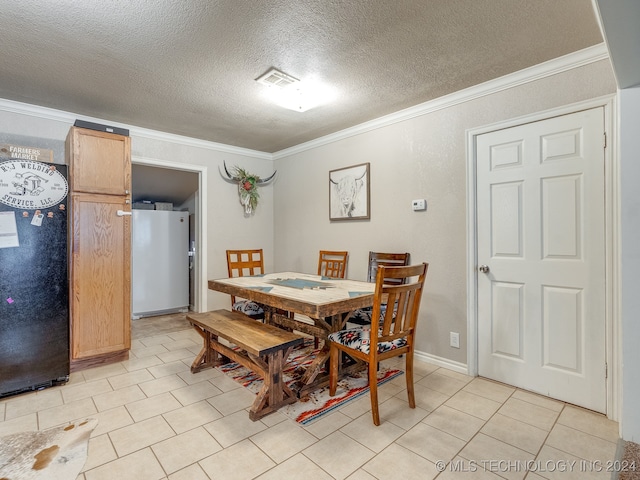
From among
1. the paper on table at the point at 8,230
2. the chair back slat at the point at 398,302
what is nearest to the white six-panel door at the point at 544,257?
the chair back slat at the point at 398,302

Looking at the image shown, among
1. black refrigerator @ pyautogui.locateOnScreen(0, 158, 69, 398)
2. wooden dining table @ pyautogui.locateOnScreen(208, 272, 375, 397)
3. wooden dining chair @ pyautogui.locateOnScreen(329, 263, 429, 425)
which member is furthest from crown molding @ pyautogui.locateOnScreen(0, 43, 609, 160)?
wooden dining table @ pyautogui.locateOnScreen(208, 272, 375, 397)

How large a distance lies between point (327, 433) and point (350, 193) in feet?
8.01

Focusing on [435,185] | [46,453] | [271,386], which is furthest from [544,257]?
[46,453]

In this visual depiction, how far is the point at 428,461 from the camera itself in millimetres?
1623

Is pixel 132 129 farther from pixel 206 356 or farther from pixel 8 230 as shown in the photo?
pixel 206 356

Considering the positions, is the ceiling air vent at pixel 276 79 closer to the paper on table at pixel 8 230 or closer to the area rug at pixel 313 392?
the paper on table at pixel 8 230

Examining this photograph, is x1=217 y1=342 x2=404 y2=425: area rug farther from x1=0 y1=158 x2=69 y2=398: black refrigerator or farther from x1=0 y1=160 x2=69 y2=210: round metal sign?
x1=0 y1=160 x2=69 y2=210: round metal sign

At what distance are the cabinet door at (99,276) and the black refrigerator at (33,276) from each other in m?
0.23

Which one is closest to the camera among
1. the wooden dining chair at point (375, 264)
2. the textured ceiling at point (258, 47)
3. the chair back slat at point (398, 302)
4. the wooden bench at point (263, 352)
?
the textured ceiling at point (258, 47)

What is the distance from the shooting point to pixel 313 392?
7.64ft

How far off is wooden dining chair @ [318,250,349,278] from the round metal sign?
8.20ft

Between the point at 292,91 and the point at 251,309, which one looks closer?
the point at 292,91

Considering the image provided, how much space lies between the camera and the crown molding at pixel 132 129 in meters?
2.85

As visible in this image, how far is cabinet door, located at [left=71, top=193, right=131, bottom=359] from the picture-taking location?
2.71 metres
